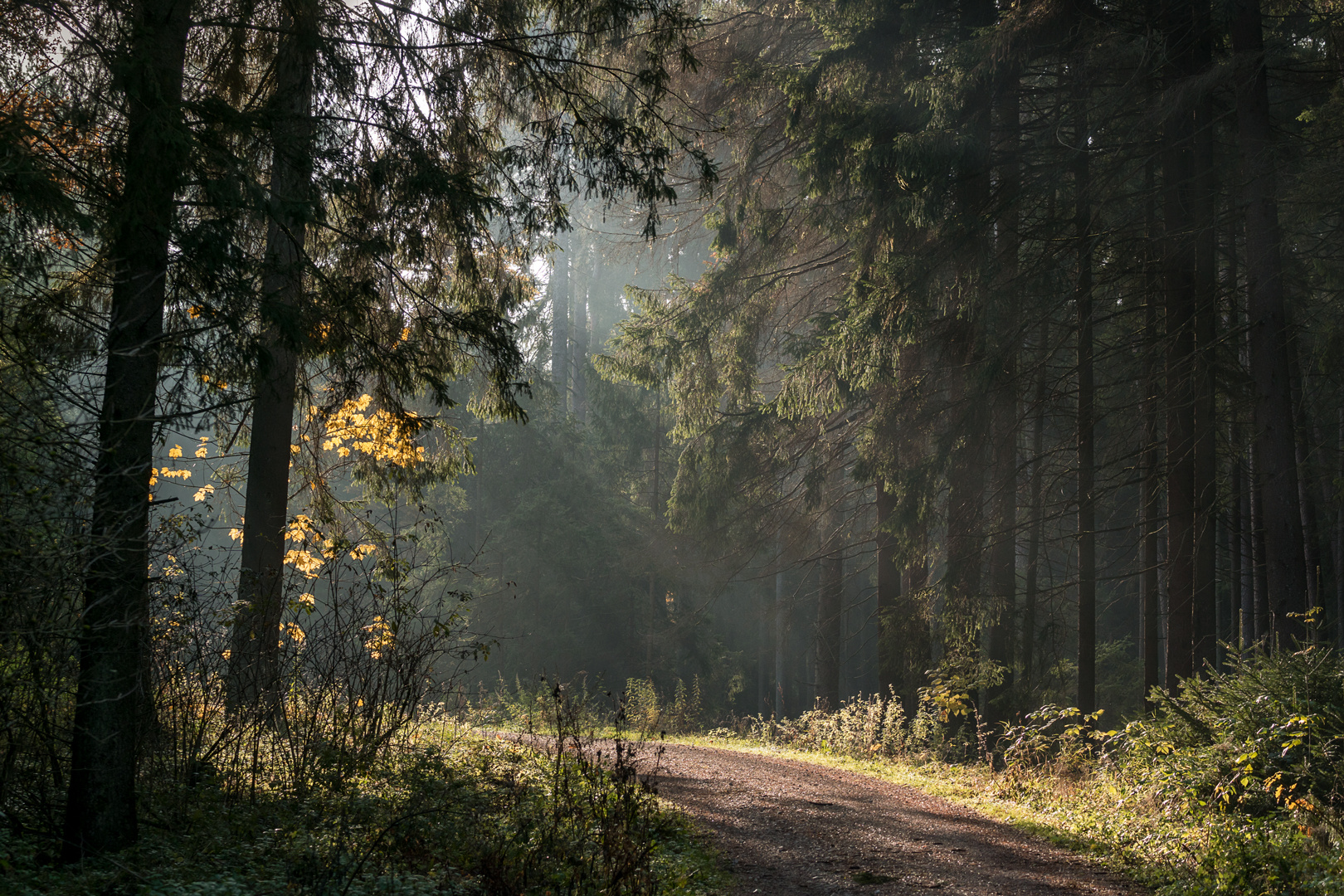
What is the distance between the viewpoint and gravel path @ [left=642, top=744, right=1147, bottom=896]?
18.6 ft

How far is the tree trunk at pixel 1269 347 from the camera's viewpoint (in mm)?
8609

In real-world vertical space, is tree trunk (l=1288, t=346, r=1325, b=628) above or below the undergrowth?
above

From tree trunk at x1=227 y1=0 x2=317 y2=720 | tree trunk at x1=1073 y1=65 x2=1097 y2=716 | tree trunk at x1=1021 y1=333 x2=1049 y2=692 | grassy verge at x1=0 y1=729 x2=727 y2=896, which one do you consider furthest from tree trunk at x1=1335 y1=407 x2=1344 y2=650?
tree trunk at x1=227 y1=0 x2=317 y2=720

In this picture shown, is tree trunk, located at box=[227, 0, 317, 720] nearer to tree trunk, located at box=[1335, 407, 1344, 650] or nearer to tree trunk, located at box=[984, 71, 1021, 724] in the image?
tree trunk, located at box=[984, 71, 1021, 724]

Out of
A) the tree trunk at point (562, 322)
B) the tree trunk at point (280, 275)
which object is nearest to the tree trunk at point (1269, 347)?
the tree trunk at point (280, 275)

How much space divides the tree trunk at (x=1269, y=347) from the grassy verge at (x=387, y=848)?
6565mm

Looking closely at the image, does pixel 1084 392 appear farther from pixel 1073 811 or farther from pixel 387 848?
pixel 387 848

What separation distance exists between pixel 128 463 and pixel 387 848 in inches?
98.3

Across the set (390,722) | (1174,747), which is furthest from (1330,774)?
(390,722)

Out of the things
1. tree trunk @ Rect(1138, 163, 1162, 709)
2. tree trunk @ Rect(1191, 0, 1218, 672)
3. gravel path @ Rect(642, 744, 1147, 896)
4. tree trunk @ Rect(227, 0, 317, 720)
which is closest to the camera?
tree trunk @ Rect(227, 0, 317, 720)

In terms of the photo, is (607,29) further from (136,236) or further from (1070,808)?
(1070,808)

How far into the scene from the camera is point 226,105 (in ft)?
16.7

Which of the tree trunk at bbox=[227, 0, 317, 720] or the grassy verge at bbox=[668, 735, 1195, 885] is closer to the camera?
the tree trunk at bbox=[227, 0, 317, 720]

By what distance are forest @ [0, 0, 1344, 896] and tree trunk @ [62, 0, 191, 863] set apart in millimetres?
25
